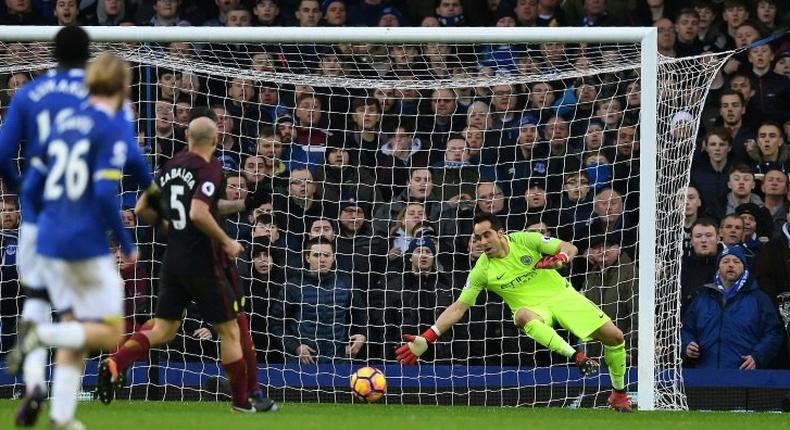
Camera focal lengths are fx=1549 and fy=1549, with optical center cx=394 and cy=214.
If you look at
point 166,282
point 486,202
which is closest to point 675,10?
point 486,202

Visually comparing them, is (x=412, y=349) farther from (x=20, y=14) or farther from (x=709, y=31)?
(x=20, y=14)

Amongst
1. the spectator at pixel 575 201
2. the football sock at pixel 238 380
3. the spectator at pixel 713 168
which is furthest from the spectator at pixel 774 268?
the football sock at pixel 238 380

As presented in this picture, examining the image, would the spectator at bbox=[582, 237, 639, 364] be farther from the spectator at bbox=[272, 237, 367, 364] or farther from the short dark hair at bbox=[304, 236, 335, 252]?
the short dark hair at bbox=[304, 236, 335, 252]

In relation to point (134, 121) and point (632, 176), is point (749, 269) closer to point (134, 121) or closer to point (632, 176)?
point (632, 176)

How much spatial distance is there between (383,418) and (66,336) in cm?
323

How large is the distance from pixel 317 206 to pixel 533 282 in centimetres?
219

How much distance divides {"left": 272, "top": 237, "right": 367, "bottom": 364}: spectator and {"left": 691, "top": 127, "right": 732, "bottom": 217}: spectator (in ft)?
10.5

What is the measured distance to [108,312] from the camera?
23.8ft

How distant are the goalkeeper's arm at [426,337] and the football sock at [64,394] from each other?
4832mm

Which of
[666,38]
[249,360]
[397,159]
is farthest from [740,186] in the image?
[249,360]

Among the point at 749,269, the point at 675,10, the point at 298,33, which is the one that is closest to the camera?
the point at 298,33

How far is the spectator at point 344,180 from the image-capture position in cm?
1331

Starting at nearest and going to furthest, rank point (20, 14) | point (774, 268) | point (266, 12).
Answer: point (774, 268) → point (266, 12) → point (20, 14)

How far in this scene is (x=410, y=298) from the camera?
43.4 ft
